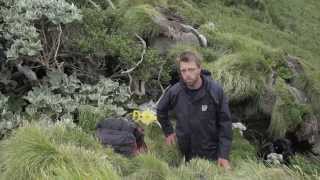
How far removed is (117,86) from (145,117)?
750mm

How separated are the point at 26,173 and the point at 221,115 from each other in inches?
89.1

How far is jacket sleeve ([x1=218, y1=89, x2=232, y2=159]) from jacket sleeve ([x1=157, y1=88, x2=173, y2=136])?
63 cm

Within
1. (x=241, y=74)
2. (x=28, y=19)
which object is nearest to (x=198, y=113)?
(x=28, y=19)

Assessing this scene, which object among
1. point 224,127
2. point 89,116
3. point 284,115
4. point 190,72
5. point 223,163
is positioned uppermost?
point 190,72

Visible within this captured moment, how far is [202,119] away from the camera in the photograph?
683 cm

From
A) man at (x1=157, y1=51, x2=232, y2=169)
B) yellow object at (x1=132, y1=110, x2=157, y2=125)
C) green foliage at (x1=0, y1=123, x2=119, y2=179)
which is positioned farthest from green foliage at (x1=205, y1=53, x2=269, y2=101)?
green foliage at (x1=0, y1=123, x2=119, y2=179)

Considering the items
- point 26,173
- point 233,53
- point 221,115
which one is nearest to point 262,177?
point 221,115

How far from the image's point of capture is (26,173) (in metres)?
5.93

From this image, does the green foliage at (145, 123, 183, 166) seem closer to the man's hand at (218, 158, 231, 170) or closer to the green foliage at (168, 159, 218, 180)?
the green foliage at (168, 159, 218, 180)

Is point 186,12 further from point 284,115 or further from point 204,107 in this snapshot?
point 204,107

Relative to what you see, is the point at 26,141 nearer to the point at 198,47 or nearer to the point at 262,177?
the point at 262,177

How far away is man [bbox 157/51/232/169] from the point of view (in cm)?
649

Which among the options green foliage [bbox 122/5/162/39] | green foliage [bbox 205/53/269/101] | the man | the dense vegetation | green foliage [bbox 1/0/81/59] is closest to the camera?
the dense vegetation

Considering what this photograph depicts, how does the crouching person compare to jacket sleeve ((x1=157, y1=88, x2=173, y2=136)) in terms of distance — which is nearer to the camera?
jacket sleeve ((x1=157, y1=88, x2=173, y2=136))
